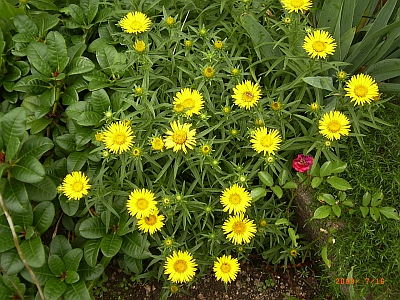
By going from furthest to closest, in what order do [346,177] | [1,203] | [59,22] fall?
1. [59,22]
2. [346,177]
3. [1,203]

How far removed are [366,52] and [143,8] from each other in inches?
42.1

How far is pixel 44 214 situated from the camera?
6.53ft

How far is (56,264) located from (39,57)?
3.21ft

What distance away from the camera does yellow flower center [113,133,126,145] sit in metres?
1.75

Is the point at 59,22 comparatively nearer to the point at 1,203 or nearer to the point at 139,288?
the point at 1,203

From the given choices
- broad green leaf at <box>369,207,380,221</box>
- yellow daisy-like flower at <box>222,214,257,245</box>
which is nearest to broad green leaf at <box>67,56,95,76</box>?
yellow daisy-like flower at <box>222,214,257,245</box>

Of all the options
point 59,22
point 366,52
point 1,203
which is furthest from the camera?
point 59,22

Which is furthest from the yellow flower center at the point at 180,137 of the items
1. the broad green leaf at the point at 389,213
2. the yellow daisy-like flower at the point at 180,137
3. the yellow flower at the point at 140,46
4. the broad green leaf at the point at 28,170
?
the broad green leaf at the point at 389,213

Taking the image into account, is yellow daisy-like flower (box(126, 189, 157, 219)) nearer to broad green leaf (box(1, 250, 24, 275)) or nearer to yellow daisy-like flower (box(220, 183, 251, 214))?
A: yellow daisy-like flower (box(220, 183, 251, 214))

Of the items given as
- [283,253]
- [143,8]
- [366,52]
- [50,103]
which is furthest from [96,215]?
[366,52]

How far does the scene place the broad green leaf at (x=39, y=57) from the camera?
219 cm

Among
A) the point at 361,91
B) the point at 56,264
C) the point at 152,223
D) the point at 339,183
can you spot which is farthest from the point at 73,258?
the point at 361,91

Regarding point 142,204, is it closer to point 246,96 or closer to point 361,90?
point 246,96

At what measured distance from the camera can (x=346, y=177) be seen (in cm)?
Result: 196
